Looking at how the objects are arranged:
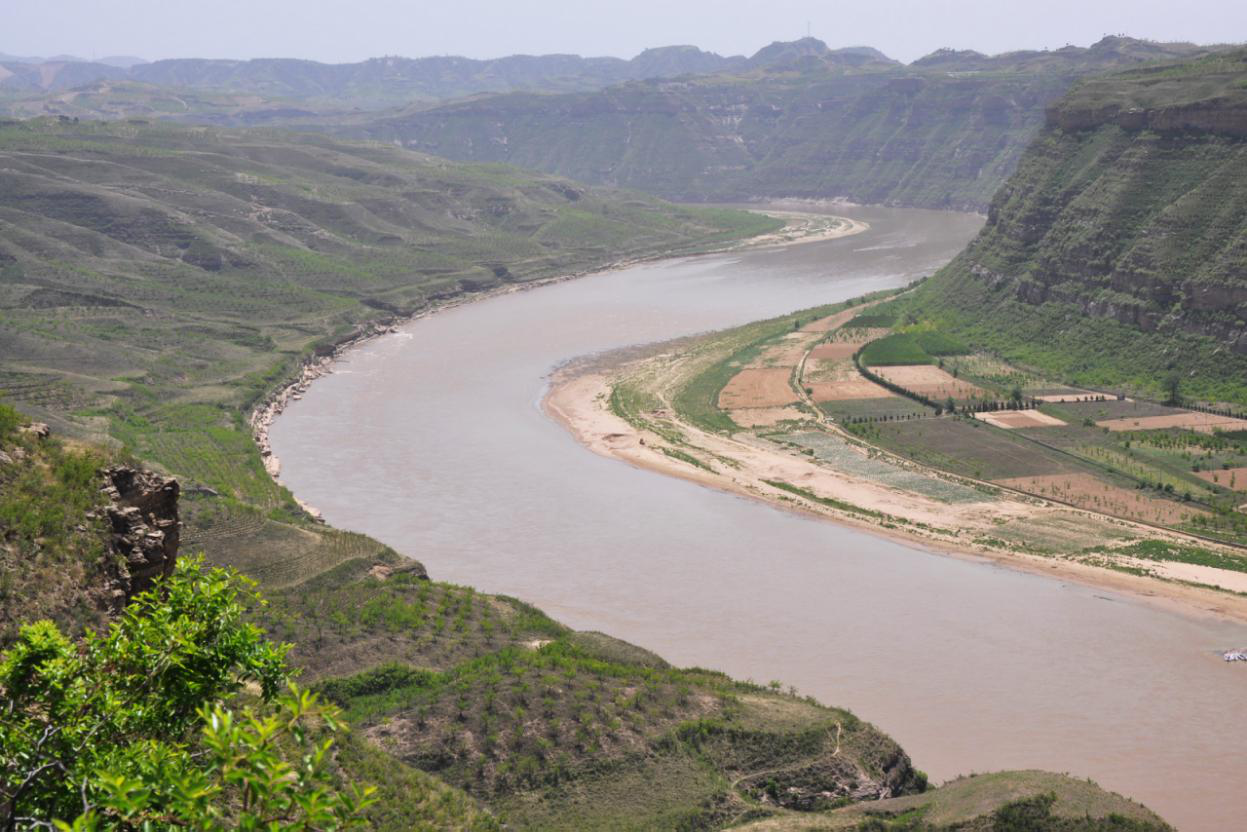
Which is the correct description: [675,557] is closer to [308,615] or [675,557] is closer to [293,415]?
[308,615]

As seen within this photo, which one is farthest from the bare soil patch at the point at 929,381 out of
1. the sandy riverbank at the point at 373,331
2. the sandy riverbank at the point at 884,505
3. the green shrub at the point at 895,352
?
the sandy riverbank at the point at 373,331

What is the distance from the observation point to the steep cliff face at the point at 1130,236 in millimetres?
84500

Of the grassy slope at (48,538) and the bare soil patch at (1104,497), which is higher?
the grassy slope at (48,538)

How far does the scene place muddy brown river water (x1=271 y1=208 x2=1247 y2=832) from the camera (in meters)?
40.2

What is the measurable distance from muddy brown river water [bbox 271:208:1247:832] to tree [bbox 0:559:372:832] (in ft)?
91.9

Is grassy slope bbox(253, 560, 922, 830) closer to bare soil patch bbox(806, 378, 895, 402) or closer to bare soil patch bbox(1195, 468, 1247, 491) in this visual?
bare soil patch bbox(1195, 468, 1247, 491)

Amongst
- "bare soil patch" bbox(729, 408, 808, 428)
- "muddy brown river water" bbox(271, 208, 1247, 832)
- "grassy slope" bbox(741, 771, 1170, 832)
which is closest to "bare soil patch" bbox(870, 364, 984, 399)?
"bare soil patch" bbox(729, 408, 808, 428)

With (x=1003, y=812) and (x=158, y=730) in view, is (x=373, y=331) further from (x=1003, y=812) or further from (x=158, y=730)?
(x=158, y=730)

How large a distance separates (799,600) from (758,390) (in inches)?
1610

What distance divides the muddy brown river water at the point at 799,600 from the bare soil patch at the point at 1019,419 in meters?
20.5

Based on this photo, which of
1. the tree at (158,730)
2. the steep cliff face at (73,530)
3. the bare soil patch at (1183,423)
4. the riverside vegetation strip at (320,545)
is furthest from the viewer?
the bare soil patch at (1183,423)

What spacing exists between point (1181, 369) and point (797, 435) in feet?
87.1

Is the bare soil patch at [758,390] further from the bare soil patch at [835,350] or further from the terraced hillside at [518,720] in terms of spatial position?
the terraced hillside at [518,720]

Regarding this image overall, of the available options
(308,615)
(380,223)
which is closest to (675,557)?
(308,615)
